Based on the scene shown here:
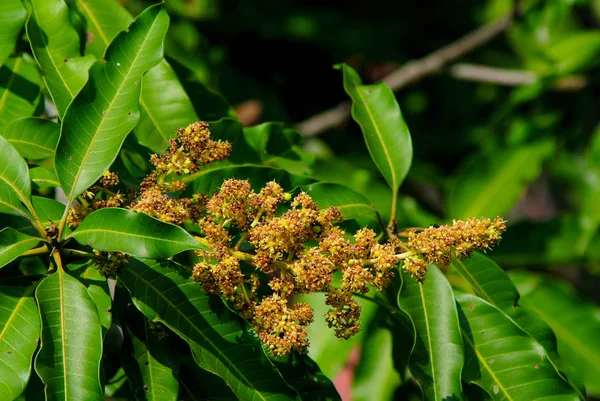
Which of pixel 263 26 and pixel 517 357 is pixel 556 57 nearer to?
pixel 263 26

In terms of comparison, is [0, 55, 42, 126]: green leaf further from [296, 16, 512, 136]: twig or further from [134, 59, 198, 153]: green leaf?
[296, 16, 512, 136]: twig

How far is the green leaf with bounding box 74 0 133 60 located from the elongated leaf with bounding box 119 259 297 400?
0.81 meters

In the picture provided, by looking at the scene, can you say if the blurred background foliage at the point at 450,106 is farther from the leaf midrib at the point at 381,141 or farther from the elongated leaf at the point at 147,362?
the elongated leaf at the point at 147,362

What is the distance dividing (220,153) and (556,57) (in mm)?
3131

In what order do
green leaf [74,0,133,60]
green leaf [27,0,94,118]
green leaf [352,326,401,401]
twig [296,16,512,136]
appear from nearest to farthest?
1. green leaf [27,0,94,118]
2. green leaf [74,0,133,60]
3. green leaf [352,326,401,401]
4. twig [296,16,512,136]

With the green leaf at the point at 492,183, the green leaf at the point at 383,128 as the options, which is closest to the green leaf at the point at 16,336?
the green leaf at the point at 383,128

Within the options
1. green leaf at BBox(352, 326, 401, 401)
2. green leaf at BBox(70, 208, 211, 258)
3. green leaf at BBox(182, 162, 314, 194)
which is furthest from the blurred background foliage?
green leaf at BBox(70, 208, 211, 258)

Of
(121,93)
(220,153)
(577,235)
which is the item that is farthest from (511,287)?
(577,235)

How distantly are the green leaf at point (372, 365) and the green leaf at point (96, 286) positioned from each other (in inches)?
62.6

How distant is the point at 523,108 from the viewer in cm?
416

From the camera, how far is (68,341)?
50.6 inches

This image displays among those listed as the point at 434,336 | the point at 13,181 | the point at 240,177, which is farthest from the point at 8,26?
the point at 434,336

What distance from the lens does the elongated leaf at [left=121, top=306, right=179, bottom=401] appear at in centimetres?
145

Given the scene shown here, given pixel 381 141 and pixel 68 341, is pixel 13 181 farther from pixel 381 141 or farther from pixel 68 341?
Result: pixel 381 141
